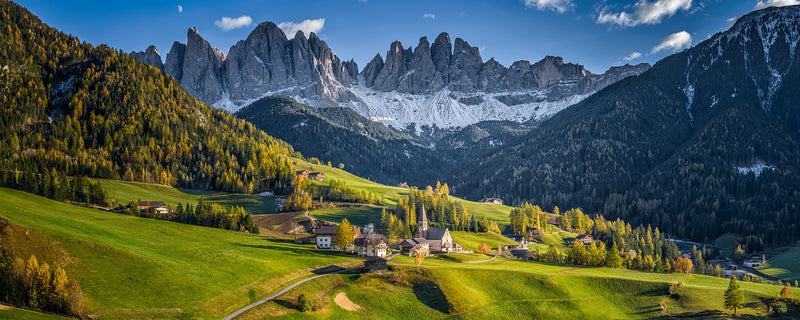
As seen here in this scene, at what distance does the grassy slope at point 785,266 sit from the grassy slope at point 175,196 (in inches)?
5539

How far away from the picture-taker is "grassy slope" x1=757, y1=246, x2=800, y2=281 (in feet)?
429

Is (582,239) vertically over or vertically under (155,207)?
under

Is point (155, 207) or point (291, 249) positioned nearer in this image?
point (291, 249)

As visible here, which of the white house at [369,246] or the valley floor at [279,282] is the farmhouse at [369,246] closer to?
the white house at [369,246]

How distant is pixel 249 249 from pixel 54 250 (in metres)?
29.8

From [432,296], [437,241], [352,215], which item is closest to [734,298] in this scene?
[432,296]

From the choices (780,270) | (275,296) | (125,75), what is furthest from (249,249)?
(780,270)

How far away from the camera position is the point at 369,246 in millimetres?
89125

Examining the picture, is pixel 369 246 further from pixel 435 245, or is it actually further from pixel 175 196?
pixel 175 196

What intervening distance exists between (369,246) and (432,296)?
22.9m

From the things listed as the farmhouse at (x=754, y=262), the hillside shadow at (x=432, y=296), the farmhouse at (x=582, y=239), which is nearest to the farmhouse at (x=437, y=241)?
the hillside shadow at (x=432, y=296)

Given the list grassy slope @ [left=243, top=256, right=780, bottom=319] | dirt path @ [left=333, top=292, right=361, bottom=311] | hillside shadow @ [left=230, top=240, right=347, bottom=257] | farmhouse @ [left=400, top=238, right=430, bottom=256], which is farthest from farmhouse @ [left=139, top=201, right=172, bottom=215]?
dirt path @ [left=333, top=292, right=361, bottom=311]

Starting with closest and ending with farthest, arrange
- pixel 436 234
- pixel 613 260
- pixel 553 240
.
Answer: pixel 613 260 < pixel 436 234 < pixel 553 240

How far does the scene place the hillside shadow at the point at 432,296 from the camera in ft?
219
